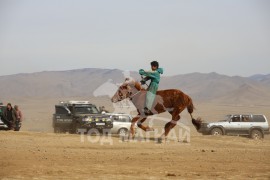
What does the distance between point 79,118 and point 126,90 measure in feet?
31.6

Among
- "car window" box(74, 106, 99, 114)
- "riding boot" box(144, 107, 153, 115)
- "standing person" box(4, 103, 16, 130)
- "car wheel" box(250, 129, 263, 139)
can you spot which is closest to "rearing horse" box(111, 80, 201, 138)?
"riding boot" box(144, 107, 153, 115)

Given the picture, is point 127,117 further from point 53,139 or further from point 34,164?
point 34,164

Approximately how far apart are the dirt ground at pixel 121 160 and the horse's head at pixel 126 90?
1651 millimetres

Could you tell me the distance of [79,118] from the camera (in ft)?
95.3

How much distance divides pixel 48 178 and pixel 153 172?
252 cm

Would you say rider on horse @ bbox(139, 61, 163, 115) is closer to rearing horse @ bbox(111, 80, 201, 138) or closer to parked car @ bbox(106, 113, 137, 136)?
rearing horse @ bbox(111, 80, 201, 138)

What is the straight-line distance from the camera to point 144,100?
783 inches

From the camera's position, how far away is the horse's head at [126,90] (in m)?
19.8

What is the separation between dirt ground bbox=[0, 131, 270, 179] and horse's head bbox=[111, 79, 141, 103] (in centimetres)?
165

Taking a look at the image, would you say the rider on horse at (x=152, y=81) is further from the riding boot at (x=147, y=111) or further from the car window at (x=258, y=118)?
the car window at (x=258, y=118)

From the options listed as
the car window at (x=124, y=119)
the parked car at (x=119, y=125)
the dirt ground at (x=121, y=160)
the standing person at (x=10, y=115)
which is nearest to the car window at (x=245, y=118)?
the car window at (x=124, y=119)

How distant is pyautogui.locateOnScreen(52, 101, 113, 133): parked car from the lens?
2843 centimetres

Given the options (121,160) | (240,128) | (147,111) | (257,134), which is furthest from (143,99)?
(257,134)

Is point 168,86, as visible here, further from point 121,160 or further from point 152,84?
point 121,160
